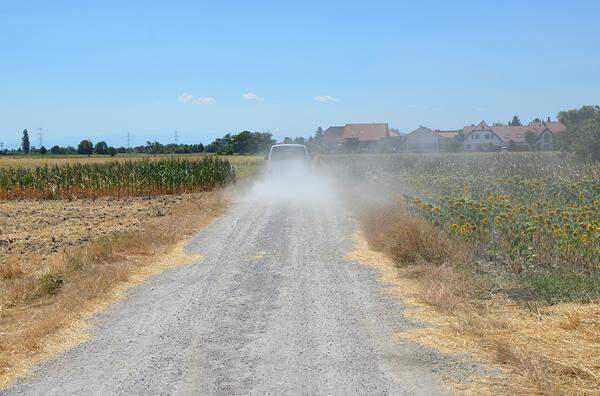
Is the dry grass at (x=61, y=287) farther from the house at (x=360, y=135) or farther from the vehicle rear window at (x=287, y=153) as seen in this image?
the house at (x=360, y=135)

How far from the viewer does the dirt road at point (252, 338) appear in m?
4.96

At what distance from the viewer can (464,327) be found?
6.21 m

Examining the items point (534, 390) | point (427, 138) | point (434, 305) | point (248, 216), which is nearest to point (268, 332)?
point (434, 305)

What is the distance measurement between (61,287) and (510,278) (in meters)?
5.89

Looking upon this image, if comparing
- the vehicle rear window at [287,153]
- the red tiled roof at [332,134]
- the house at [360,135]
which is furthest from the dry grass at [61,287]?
the red tiled roof at [332,134]

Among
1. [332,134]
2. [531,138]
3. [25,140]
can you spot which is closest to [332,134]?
[332,134]

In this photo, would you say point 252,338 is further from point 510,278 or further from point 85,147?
point 85,147

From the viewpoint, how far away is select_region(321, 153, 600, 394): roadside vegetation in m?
5.32

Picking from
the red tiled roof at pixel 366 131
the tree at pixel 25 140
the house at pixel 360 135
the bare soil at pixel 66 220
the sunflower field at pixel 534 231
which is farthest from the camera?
the tree at pixel 25 140

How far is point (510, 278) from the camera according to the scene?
8.32 meters

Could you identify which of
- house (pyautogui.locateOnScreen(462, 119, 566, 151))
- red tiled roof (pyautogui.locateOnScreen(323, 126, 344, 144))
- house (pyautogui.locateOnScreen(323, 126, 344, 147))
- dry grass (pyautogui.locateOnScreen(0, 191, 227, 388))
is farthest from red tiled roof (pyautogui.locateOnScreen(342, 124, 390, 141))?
dry grass (pyautogui.locateOnScreen(0, 191, 227, 388))

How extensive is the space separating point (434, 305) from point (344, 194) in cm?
1390

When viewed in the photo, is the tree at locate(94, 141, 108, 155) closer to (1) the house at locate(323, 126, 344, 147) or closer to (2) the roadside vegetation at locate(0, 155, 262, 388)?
(1) the house at locate(323, 126, 344, 147)

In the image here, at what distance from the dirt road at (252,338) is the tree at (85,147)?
9725cm
